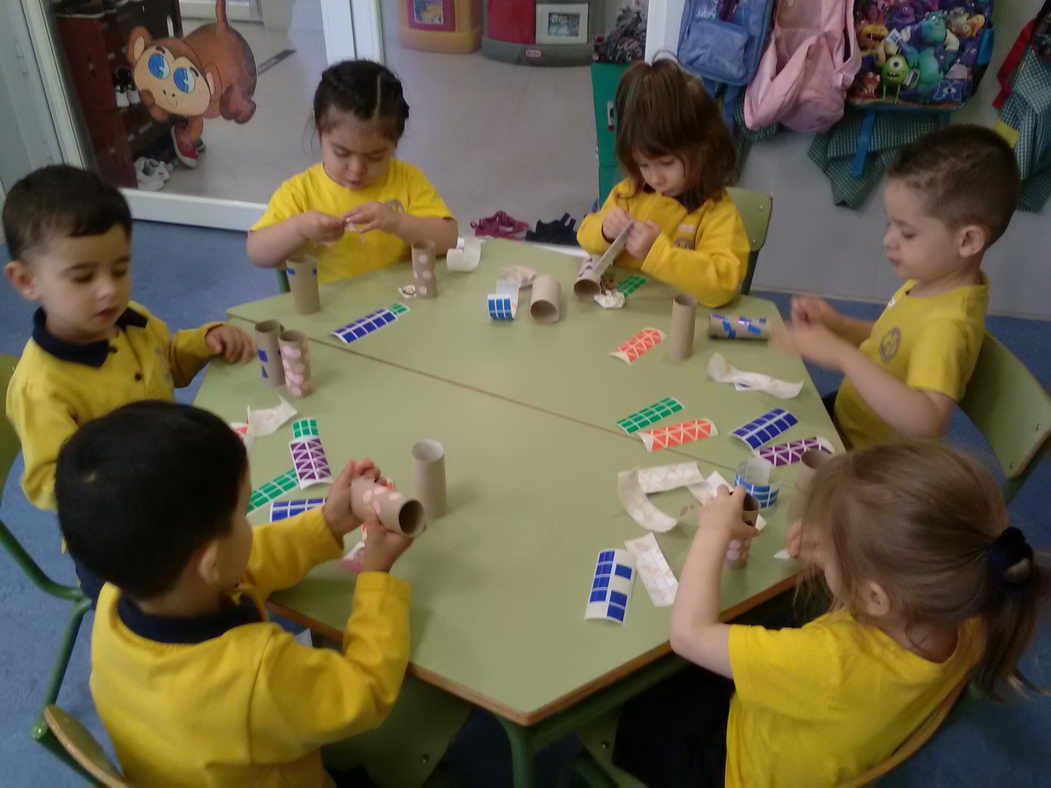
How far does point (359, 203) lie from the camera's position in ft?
7.38

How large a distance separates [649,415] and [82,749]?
1078 millimetres

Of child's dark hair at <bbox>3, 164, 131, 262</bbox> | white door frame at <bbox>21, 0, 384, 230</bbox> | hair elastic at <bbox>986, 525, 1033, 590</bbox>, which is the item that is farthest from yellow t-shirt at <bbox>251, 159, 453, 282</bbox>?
white door frame at <bbox>21, 0, 384, 230</bbox>

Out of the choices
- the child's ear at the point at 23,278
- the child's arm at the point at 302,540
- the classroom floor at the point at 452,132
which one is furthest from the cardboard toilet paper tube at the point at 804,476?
the classroom floor at the point at 452,132

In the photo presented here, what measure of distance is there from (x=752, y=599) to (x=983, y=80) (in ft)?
8.91

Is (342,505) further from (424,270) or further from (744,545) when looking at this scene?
(424,270)

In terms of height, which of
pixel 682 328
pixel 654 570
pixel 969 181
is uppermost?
pixel 969 181

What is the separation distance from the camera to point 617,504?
55.7 inches

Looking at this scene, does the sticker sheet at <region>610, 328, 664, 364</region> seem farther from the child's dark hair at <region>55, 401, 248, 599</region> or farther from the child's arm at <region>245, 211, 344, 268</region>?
the child's dark hair at <region>55, 401, 248, 599</region>

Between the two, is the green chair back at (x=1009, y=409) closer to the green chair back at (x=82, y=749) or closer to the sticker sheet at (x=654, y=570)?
the sticker sheet at (x=654, y=570)

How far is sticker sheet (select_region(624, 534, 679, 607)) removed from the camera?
4.12ft

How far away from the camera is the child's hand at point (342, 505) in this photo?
1281mm

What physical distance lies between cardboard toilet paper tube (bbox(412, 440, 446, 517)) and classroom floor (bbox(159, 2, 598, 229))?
2934mm

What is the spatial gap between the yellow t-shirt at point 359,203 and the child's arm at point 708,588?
1342 millimetres

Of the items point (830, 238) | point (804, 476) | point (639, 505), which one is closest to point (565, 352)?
point (639, 505)
